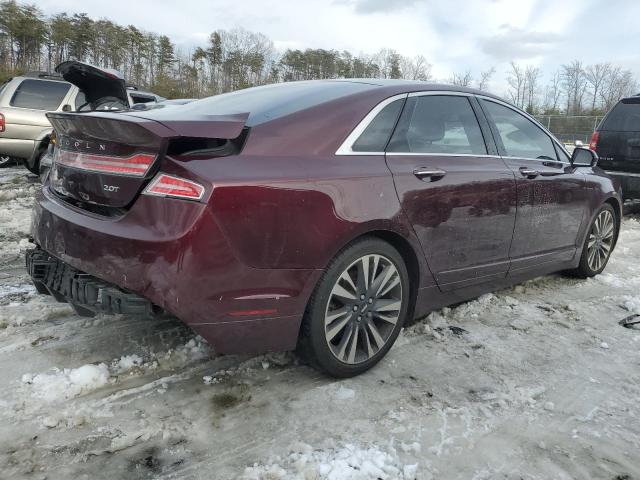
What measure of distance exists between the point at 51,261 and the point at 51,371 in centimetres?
57

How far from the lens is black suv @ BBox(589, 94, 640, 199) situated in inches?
303

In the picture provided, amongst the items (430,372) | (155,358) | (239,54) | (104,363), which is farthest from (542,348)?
(239,54)

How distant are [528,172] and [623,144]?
5.24m

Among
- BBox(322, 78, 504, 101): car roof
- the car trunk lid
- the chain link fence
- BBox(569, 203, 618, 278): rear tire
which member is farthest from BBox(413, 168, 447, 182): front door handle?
the chain link fence

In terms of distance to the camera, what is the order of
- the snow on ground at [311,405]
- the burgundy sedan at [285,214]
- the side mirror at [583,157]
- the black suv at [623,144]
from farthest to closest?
the black suv at [623,144] < the side mirror at [583,157] < the burgundy sedan at [285,214] < the snow on ground at [311,405]

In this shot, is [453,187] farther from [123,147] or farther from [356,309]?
[123,147]

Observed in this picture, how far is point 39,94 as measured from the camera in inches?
365

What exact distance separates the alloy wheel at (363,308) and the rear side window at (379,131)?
0.58 meters

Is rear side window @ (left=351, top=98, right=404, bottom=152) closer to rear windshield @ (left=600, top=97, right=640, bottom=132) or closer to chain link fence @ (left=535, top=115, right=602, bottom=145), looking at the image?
rear windshield @ (left=600, top=97, right=640, bottom=132)

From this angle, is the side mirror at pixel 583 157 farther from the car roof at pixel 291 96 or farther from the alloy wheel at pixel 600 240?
the car roof at pixel 291 96

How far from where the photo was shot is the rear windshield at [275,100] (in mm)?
2609

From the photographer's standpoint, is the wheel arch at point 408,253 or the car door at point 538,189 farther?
the car door at point 538,189

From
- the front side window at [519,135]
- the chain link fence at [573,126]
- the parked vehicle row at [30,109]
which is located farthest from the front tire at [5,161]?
the chain link fence at [573,126]

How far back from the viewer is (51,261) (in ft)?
8.93
